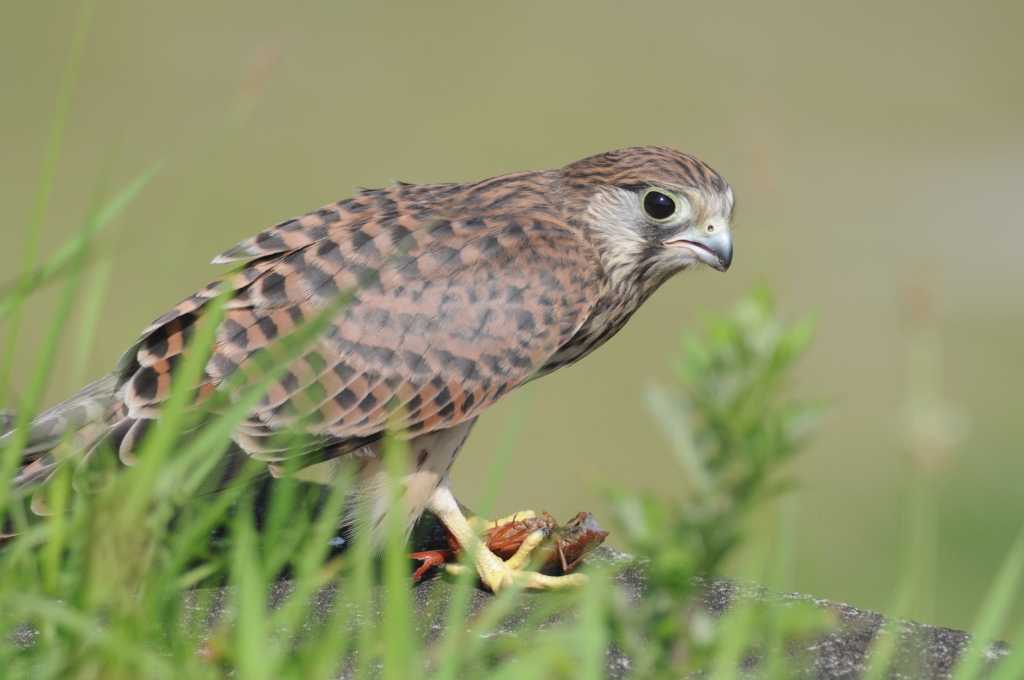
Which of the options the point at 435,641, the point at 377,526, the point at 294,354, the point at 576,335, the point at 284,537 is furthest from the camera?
the point at 576,335

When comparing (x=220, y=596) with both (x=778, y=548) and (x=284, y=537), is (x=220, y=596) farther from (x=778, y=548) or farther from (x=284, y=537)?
(x=778, y=548)

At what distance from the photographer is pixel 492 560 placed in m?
3.16

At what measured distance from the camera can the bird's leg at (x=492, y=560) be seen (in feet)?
10.2

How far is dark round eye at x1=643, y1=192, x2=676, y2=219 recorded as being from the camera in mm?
3494

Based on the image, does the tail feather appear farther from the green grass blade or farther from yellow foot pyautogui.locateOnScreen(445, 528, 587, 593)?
yellow foot pyautogui.locateOnScreen(445, 528, 587, 593)

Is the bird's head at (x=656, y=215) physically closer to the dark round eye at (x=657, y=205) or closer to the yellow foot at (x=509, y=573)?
the dark round eye at (x=657, y=205)

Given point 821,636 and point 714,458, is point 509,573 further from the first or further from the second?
point 714,458

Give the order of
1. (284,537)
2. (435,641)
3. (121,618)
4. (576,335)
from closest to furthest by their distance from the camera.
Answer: (121,618) < (284,537) < (435,641) < (576,335)

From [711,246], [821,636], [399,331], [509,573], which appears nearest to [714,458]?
[821,636]

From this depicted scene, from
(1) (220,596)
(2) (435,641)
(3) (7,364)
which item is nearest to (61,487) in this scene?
(3) (7,364)

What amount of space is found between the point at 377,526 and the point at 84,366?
94 cm

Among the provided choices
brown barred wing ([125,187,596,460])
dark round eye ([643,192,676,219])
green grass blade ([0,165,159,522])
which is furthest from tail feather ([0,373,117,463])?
dark round eye ([643,192,676,219])

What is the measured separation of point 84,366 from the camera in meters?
2.60

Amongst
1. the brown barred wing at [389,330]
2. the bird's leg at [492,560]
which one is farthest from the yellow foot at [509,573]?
the brown barred wing at [389,330]
